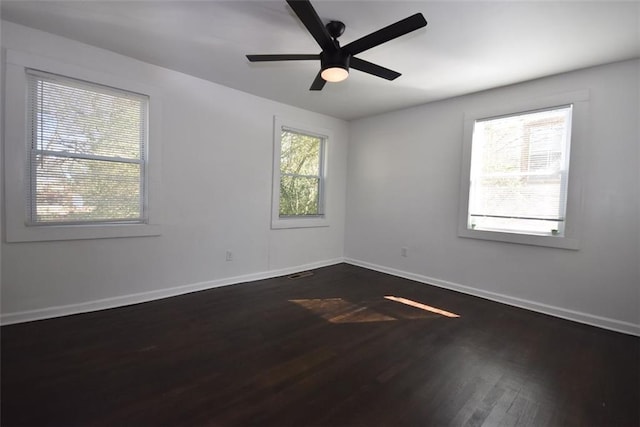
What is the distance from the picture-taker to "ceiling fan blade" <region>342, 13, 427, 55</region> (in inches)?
67.0

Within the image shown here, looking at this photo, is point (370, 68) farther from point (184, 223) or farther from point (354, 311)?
point (184, 223)

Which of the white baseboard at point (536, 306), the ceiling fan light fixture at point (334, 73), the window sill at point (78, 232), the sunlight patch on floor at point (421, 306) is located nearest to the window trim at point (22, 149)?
the window sill at point (78, 232)

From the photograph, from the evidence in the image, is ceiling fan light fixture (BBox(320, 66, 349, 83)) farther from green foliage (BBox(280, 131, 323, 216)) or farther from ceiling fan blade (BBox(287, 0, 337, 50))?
green foliage (BBox(280, 131, 323, 216))

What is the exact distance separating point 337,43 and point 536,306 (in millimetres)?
3408

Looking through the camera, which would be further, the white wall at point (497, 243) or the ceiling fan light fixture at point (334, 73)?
the white wall at point (497, 243)

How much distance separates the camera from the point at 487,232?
3.51 metres

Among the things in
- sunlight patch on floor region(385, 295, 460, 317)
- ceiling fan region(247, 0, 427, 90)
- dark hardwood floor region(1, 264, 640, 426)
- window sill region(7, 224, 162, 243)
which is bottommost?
dark hardwood floor region(1, 264, 640, 426)

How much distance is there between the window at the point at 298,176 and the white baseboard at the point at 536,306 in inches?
65.4

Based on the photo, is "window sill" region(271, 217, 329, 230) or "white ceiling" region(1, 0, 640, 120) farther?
"window sill" region(271, 217, 329, 230)

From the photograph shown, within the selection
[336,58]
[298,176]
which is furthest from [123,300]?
[336,58]


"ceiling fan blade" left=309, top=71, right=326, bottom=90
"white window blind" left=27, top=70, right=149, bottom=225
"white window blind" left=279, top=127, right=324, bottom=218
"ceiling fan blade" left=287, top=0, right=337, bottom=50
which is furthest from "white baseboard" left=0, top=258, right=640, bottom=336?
"ceiling fan blade" left=287, top=0, right=337, bottom=50

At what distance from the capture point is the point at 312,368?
198 centimetres

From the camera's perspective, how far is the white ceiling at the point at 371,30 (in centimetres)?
205

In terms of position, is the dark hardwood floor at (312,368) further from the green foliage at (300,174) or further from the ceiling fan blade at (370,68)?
the ceiling fan blade at (370,68)
